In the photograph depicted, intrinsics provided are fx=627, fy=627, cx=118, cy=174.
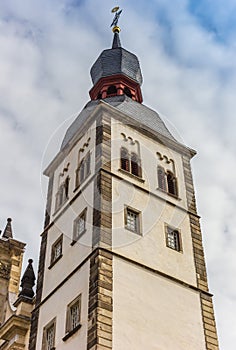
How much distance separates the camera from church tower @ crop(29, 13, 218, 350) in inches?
862

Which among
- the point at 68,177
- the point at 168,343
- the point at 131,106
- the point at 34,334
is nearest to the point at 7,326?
the point at 34,334

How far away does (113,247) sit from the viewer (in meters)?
23.4

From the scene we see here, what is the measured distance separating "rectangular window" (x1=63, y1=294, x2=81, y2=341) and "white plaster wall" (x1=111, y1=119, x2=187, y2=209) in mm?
6292

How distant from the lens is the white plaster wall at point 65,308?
70.5 ft

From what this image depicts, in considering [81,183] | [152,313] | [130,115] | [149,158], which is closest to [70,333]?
[152,313]

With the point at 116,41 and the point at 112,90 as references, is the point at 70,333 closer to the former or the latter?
the point at 112,90

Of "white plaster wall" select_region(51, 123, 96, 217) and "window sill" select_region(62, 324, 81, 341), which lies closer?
"window sill" select_region(62, 324, 81, 341)

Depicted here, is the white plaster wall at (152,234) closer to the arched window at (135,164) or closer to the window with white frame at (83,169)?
the arched window at (135,164)

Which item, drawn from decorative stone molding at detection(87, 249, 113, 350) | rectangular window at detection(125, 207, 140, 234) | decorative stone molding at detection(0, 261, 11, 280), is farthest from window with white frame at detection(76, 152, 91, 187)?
decorative stone molding at detection(0, 261, 11, 280)

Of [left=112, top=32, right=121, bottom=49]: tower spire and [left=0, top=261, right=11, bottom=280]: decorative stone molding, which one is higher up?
[left=112, top=32, right=121, bottom=49]: tower spire

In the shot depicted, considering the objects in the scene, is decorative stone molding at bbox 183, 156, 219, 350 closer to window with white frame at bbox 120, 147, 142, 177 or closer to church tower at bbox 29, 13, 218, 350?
church tower at bbox 29, 13, 218, 350

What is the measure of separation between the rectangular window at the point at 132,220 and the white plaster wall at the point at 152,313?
6.60 ft

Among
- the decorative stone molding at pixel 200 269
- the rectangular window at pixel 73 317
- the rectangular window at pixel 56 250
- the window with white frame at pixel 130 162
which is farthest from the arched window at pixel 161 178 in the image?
the rectangular window at pixel 73 317

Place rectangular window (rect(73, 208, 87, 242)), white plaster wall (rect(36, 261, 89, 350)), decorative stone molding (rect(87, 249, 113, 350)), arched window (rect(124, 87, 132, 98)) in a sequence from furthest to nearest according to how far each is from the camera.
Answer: arched window (rect(124, 87, 132, 98)) → rectangular window (rect(73, 208, 87, 242)) → white plaster wall (rect(36, 261, 89, 350)) → decorative stone molding (rect(87, 249, 113, 350))
